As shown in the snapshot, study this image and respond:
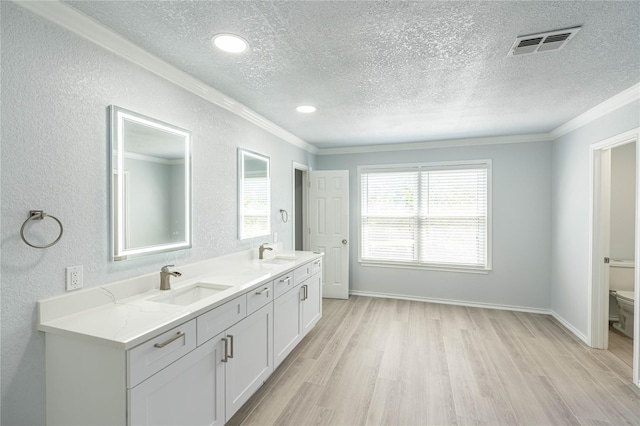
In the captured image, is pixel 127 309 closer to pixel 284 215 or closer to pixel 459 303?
pixel 284 215

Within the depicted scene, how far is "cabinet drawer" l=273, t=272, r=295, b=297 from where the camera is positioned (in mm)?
2455

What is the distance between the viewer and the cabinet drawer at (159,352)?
1.23 metres

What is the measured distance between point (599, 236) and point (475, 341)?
163cm

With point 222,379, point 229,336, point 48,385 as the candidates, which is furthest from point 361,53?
point 48,385

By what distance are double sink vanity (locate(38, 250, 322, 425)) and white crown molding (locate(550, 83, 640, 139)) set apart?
335cm

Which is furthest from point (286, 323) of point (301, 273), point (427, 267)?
point (427, 267)

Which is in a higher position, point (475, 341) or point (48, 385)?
point (48, 385)

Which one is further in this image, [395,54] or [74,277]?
[395,54]

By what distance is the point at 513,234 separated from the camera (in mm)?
4137

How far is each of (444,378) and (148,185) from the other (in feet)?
9.00

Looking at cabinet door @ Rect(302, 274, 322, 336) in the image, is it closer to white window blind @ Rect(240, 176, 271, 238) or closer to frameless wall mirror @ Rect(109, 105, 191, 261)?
white window blind @ Rect(240, 176, 271, 238)

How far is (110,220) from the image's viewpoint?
172 cm

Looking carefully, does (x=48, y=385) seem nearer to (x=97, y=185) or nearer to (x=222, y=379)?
(x=222, y=379)

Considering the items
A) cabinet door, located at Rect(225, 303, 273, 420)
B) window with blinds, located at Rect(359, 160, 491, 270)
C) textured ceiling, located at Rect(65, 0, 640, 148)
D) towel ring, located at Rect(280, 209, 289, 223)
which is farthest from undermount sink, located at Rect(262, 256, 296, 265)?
window with blinds, located at Rect(359, 160, 491, 270)
